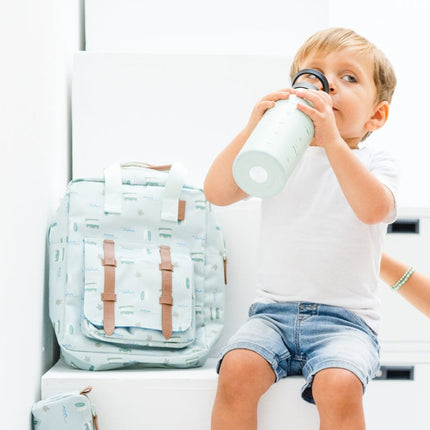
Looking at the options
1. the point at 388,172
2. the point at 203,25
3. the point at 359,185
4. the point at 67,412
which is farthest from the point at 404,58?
the point at 67,412

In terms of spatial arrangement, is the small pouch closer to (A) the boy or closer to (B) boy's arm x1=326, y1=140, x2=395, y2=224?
(A) the boy

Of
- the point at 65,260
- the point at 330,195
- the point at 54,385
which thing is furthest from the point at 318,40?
the point at 54,385

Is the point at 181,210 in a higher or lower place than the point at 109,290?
higher

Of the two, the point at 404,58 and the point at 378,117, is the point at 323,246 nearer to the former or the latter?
the point at 378,117

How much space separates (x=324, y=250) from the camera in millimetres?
1102

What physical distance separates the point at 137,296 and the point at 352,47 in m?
0.52

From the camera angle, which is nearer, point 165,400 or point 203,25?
point 165,400

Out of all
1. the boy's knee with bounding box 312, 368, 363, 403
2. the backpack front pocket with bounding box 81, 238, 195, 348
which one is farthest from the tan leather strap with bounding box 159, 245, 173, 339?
the boy's knee with bounding box 312, 368, 363, 403

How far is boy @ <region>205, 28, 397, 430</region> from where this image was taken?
3.20 feet

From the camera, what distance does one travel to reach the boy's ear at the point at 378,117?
3.84 ft

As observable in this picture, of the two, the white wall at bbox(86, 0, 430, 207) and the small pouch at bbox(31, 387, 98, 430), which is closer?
the small pouch at bbox(31, 387, 98, 430)

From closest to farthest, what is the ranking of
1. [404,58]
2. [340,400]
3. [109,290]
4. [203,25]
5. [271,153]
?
[271,153] → [340,400] → [109,290] → [203,25] → [404,58]

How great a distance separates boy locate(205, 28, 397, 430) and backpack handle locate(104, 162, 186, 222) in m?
0.10

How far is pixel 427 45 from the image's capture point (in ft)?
6.61
